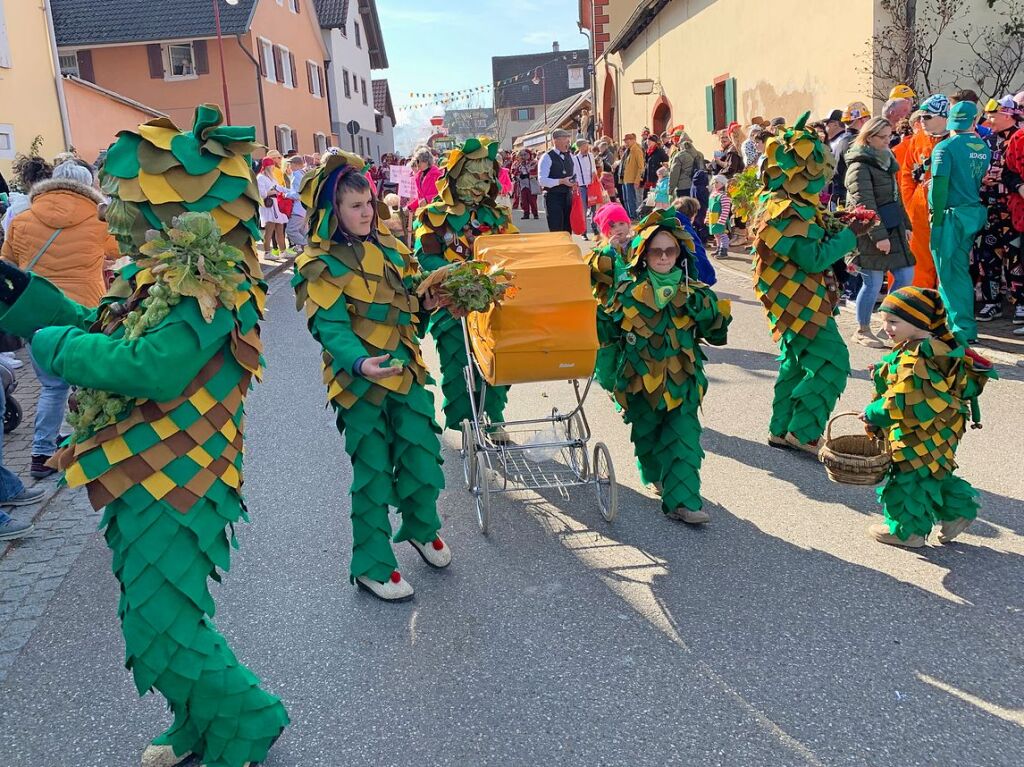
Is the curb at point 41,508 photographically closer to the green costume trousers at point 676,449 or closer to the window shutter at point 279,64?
the green costume trousers at point 676,449

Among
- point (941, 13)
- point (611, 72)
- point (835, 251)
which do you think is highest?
point (611, 72)

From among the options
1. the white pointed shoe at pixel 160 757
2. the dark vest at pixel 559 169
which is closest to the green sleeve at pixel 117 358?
the white pointed shoe at pixel 160 757

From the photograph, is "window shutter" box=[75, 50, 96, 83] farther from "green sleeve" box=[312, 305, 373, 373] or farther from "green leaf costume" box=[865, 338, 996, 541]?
"green leaf costume" box=[865, 338, 996, 541]

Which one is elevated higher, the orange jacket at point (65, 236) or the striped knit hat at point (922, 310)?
the orange jacket at point (65, 236)

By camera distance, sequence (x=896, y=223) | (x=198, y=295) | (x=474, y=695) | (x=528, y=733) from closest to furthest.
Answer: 1. (x=198, y=295)
2. (x=528, y=733)
3. (x=474, y=695)
4. (x=896, y=223)

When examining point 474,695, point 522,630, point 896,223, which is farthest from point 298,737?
point 896,223

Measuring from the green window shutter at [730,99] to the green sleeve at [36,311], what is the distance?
56.7ft

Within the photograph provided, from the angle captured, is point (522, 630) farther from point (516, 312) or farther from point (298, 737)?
point (516, 312)

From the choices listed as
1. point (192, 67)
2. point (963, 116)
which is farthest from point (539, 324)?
point (192, 67)

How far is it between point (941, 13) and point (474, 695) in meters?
12.0

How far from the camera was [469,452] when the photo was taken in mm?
5414

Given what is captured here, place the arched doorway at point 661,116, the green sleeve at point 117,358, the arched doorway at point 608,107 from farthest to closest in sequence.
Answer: the arched doorway at point 608,107, the arched doorway at point 661,116, the green sleeve at point 117,358

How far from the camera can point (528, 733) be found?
10.3 ft

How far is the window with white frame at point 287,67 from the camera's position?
3462cm
